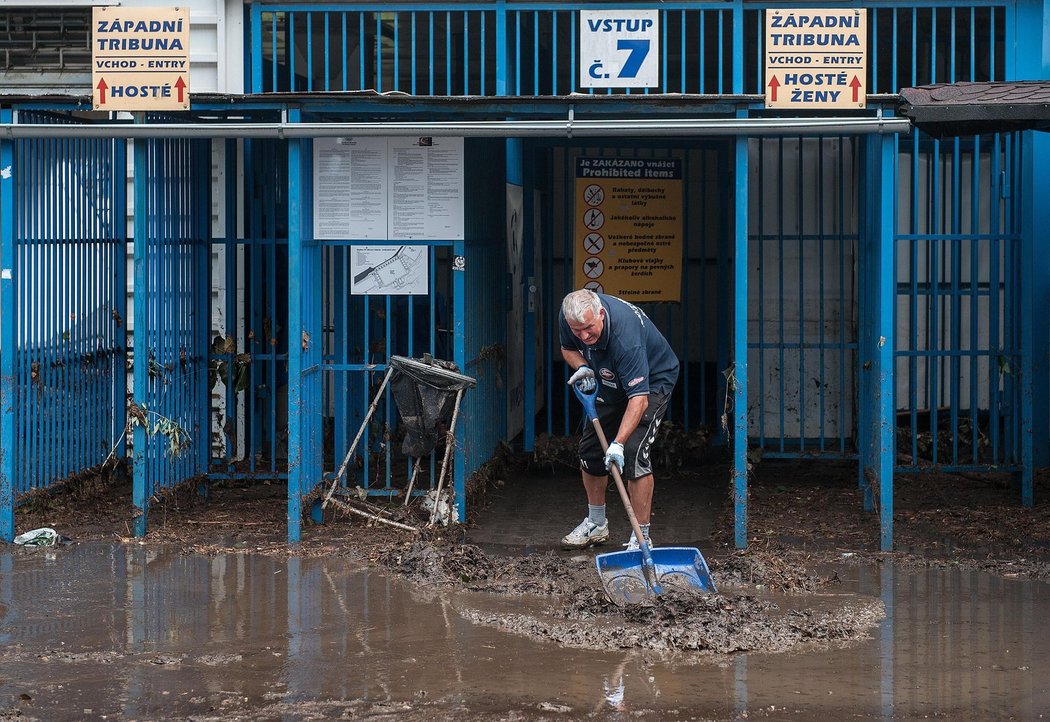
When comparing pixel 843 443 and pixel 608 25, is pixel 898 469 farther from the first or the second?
pixel 608 25

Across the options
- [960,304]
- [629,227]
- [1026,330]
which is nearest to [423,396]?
[629,227]

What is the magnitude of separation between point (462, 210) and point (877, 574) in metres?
3.27

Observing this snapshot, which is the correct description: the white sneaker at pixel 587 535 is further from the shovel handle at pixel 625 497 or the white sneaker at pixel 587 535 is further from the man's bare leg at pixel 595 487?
the shovel handle at pixel 625 497

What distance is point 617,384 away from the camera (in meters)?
8.02

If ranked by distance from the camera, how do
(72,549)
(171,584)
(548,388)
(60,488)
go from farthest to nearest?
(548,388) → (60,488) → (72,549) → (171,584)

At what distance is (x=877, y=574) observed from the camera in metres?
7.67

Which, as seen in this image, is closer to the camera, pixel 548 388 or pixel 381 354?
pixel 381 354

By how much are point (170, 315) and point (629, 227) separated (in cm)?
383

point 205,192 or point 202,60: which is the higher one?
point 202,60

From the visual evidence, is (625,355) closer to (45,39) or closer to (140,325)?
(140,325)

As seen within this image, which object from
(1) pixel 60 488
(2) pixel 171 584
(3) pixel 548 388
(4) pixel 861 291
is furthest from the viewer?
(3) pixel 548 388

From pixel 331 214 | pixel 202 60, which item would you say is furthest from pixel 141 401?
pixel 202 60

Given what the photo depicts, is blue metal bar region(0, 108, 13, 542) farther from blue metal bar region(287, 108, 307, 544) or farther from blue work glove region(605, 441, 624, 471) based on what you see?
blue work glove region(605, 441, 624, 471)

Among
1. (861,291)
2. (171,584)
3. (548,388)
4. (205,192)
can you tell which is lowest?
(171,584)
